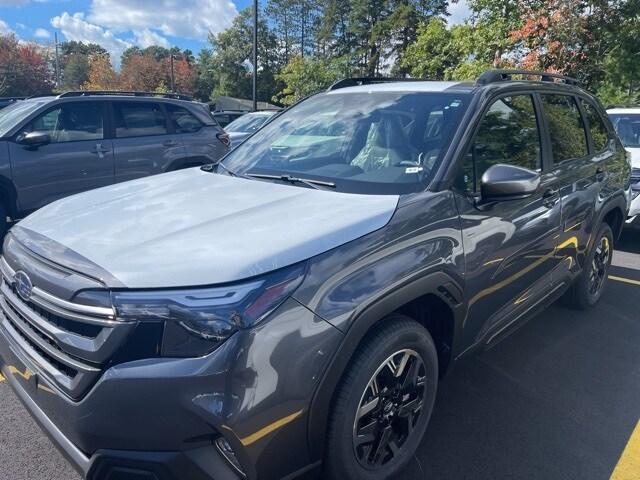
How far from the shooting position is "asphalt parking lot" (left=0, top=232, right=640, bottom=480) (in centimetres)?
253

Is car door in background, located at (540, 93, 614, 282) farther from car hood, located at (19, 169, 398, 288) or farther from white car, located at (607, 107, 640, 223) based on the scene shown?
white car, located at (607, 107, 640, 223)

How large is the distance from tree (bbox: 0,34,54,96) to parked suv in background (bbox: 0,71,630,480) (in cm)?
6096

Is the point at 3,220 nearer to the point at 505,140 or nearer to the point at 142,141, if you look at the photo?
the point at 142,141

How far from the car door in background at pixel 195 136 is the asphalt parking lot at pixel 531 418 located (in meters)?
5.03

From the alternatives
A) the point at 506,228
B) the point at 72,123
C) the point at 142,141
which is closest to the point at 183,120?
the point at 142,141

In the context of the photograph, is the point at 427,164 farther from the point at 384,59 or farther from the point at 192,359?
the point at 384,59

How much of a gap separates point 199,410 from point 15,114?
6417 mm

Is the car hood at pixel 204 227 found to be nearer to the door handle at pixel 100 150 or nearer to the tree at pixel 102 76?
the door handle at pixel 100 150

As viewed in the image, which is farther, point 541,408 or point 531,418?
point 541,408

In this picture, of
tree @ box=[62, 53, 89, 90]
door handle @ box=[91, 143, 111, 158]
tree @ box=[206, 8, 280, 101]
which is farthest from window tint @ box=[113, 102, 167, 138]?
tree @ box=[62, 53, 89, 90]

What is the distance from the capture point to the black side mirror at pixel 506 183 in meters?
2.52

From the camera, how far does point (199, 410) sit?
1624mm

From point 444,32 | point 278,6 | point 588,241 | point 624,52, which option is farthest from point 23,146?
point 278,6

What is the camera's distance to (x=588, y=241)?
404cm
